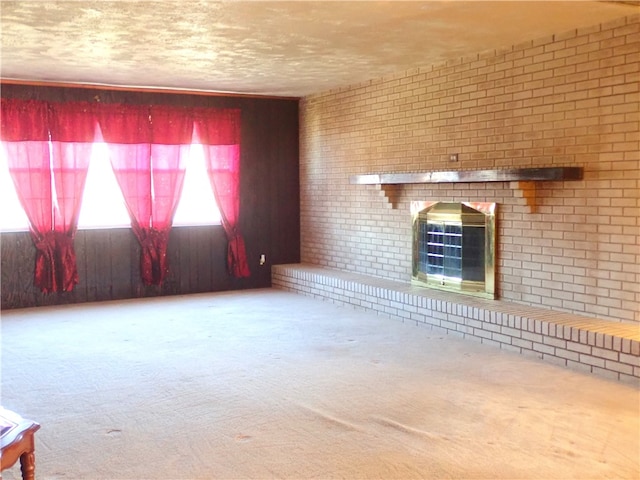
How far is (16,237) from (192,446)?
481 centimetres

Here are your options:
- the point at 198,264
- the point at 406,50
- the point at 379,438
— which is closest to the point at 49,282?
the point at 198,264

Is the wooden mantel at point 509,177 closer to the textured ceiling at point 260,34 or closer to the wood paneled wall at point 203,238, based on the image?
the textured ceiling at point 260,34

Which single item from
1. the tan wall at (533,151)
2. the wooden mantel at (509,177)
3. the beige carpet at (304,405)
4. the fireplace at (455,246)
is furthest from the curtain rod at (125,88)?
the fireplace at (455,246)

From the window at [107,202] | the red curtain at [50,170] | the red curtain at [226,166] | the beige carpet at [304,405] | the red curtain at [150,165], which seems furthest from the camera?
the red curtain at [226,166]

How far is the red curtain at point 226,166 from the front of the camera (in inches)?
322

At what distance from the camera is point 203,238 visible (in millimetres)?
8289

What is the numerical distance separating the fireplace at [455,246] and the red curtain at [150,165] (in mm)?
3023

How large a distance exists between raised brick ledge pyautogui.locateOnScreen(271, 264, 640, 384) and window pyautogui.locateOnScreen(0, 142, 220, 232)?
1.89 metres

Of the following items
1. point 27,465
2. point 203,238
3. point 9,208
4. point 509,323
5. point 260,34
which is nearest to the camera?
point 27,465

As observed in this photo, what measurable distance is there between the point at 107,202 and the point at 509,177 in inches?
188

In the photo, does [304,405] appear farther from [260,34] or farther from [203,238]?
[203,238]

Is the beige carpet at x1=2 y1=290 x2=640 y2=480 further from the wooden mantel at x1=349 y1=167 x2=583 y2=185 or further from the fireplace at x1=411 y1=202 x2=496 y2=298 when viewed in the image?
the wooden mantel at x1=349 y1=167 x2=583 y2=185

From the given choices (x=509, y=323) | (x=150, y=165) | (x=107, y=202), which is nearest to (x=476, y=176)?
(x=509, y=323)

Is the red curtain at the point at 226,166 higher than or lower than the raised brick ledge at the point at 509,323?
higher
